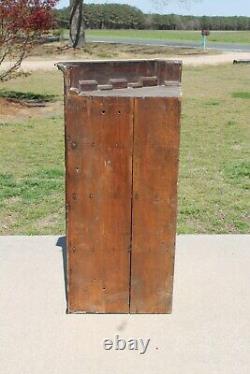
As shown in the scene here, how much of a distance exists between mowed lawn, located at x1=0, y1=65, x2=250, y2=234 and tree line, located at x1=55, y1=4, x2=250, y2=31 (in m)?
39.6

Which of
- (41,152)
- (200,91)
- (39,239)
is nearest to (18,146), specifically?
(41,152)

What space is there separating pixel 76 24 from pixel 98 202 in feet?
70.7

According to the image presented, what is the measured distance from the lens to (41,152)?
6461 mm

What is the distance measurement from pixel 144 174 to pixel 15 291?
0.93 metres

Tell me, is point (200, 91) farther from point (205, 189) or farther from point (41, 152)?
point (205, 189)

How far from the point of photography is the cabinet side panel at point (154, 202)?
7.68 ft

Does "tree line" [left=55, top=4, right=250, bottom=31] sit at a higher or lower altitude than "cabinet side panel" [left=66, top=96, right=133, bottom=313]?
higher

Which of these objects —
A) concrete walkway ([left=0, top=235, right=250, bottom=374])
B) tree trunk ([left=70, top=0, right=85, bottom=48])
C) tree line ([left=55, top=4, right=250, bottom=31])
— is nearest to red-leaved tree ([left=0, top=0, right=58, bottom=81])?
concrete walkway ([left=0, top=235, right=250, bottom=374])

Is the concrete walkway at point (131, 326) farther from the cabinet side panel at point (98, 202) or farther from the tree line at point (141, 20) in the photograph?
the tree line at point (141, 20)

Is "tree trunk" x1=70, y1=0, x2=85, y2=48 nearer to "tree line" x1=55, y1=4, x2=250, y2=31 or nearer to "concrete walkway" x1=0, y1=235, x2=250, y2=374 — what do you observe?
"concrete walkway" x1=0, y1=235, x2=250, y2=374

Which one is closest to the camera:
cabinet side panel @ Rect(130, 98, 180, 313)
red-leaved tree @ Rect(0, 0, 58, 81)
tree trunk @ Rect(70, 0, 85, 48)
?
cabinet side panel @ Rect(130, 98, 180, 313)

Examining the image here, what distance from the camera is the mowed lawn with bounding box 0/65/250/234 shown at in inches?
169

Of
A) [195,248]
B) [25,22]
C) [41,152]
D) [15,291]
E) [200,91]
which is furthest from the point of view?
[200,91]

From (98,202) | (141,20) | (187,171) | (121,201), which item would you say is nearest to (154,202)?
(121,201)
